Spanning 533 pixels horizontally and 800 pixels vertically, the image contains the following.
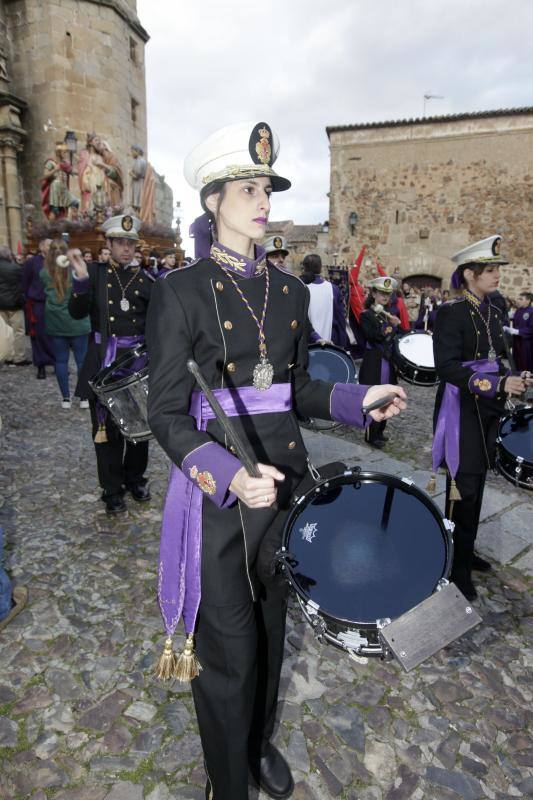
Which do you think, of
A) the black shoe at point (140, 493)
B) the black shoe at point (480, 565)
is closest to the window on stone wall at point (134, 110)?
the black shoe at point (140, 493)

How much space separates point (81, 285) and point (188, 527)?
297 centimetres

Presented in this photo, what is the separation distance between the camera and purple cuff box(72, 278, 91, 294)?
3998mm

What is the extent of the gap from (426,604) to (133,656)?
2010mm

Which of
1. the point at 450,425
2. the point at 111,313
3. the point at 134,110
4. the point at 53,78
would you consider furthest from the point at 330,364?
the point at 134,110

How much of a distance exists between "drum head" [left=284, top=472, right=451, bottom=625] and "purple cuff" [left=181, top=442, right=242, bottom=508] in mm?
388

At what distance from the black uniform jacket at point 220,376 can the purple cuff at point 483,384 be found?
1782mm

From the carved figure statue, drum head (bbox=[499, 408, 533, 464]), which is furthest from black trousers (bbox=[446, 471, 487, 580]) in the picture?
the carved figure statue

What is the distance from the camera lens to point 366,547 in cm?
174

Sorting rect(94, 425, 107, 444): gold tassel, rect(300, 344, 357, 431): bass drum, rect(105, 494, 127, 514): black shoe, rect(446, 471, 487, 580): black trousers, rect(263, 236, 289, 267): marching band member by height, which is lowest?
rect(105, 494, 127, 514): black shoe

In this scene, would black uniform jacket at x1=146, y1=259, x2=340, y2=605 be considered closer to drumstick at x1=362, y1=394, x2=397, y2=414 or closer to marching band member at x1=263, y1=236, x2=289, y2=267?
drumstick at x1=362, y1=394, x2=397, y2=414

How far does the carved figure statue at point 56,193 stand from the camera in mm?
16234

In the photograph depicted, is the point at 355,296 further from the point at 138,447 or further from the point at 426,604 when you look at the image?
the point at 426,604

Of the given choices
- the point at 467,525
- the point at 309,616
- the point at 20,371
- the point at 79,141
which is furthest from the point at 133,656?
the point at 79,141

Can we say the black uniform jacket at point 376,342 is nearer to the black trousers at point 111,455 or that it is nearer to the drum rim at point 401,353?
the drum rim at point 401,353
